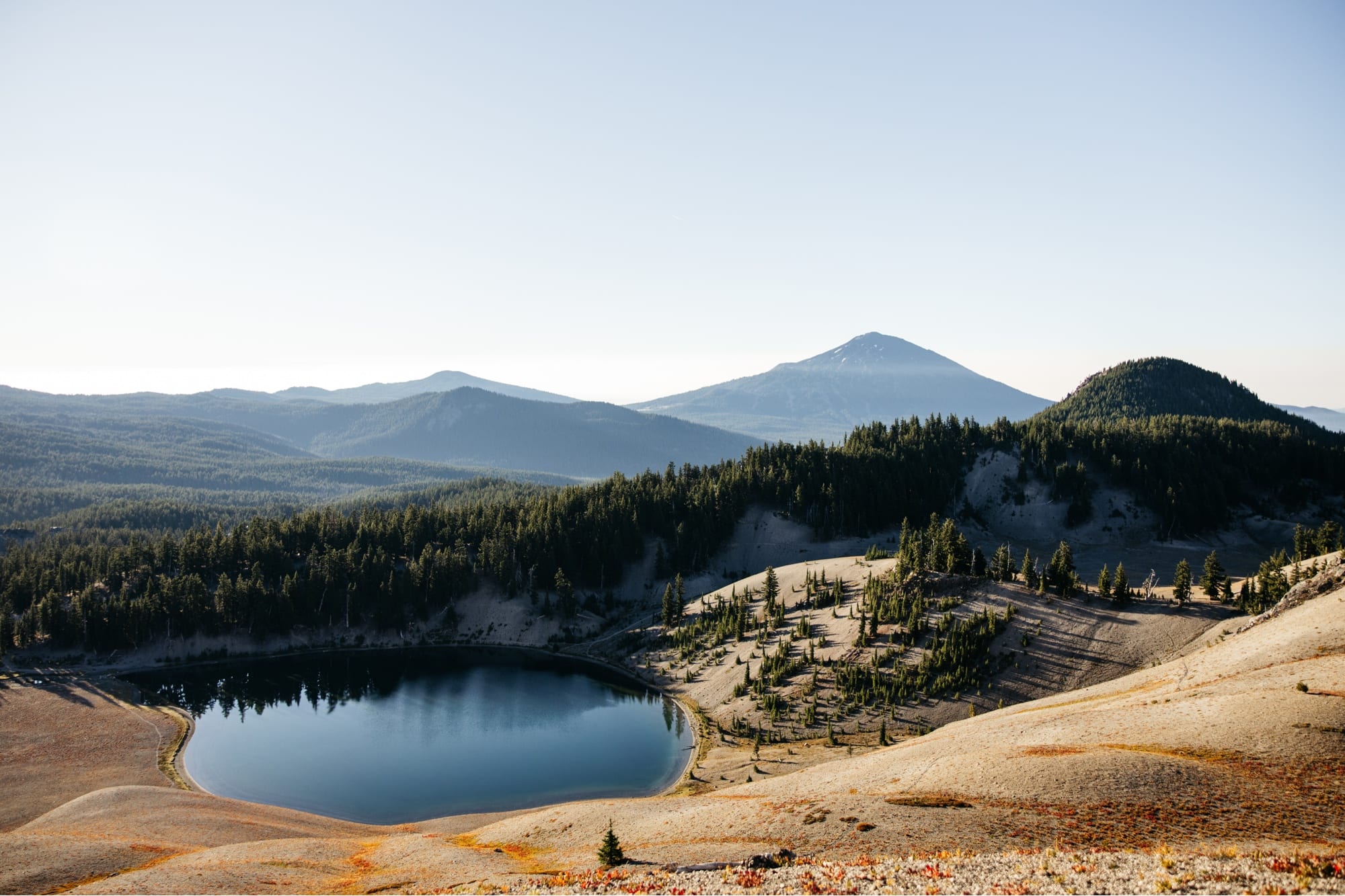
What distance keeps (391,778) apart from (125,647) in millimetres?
74572

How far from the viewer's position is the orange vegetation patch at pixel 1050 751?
42125 mm

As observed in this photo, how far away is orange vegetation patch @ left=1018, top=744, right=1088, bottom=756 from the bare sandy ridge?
0.29 m

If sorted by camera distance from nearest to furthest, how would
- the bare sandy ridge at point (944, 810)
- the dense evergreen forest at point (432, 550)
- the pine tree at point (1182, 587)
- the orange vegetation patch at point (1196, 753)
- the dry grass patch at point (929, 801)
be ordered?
1. the bare sandy ridge at point (944, 810)
2. the dry grass patch at point (929, 801)
3. the orange vegetation patch at point (1196, 753)
4. the pine tree at point (1182, 587)
5. the dense evergreen forest at point (432, 550)

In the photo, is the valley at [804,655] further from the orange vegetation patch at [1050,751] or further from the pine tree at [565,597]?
the pine tree at [565,597]

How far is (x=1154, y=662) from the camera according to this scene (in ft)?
236

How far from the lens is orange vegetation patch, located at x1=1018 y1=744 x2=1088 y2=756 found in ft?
138

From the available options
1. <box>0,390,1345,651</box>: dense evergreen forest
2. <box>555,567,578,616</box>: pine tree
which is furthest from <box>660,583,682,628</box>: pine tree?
<box>0,390,1345,651</box>: dense evergreen forest

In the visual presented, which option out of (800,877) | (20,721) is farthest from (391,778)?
(800,877)

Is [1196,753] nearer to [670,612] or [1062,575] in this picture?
[1062,575]

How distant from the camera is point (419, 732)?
291 feet

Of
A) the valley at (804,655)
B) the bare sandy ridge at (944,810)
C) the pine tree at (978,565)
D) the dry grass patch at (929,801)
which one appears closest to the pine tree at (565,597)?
the valley at (804,655)

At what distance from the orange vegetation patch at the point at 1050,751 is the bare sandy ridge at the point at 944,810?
0.29 metres

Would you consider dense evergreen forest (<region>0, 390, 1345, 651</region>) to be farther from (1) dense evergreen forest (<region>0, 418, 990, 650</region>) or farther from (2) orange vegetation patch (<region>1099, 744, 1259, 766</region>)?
(2) orange vegetation patch (<region>1099, 744, 1259, 766</region>)

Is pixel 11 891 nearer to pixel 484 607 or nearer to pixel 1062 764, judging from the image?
pixel 1062 764
